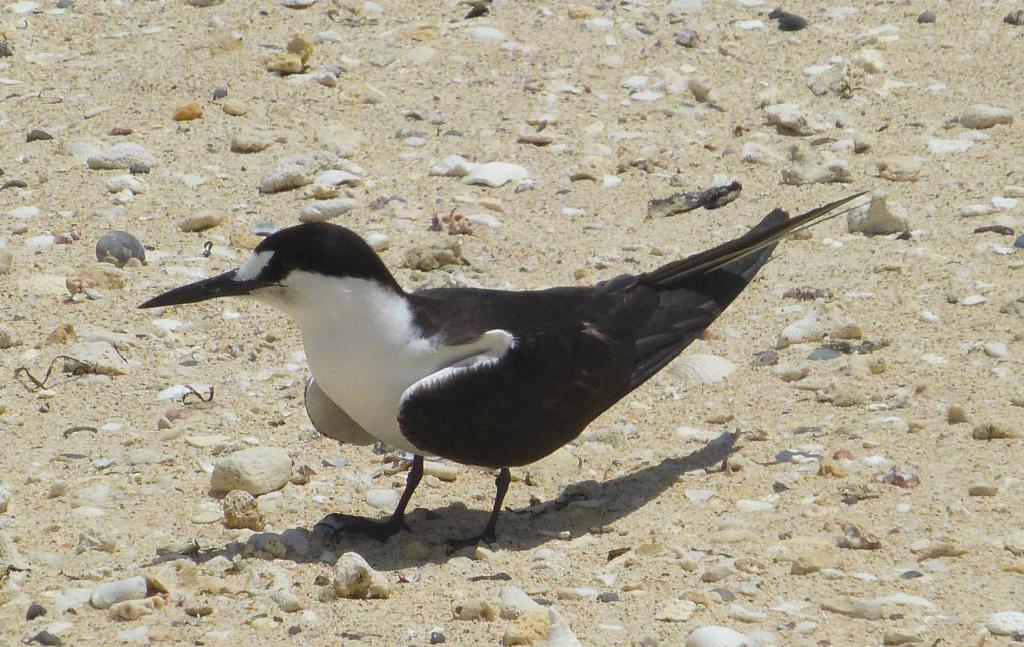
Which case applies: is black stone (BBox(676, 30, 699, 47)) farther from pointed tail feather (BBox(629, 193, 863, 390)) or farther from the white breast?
the white breast

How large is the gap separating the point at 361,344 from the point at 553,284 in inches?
70.7

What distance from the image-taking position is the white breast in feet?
14.3

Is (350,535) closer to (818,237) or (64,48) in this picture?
(818,237)

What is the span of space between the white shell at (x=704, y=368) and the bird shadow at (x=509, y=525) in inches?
17.1

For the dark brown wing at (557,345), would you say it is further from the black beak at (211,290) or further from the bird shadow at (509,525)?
the black beak at (211,290)

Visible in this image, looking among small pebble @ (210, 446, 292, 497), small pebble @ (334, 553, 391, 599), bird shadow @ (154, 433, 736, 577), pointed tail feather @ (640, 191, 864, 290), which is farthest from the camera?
pointed tail feather @ (640, 191, 864, 290)

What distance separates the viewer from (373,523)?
4.51 m

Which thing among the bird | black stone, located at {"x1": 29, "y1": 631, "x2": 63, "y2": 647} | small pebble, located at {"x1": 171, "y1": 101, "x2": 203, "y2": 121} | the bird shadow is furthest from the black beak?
small pebble, located at {"x1": 171, "y1": 101, "x2": 203, "y2": 121}

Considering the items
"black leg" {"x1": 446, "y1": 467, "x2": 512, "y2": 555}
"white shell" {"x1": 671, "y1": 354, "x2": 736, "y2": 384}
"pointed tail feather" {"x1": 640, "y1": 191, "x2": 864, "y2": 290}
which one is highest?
"pointed tail feather" {"x1": 640, "y1": 191, "x2": 864, "y2": 290}

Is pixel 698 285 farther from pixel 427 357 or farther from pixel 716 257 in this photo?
pixel 427 357

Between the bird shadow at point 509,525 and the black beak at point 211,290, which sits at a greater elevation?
the black beak at point 211,290

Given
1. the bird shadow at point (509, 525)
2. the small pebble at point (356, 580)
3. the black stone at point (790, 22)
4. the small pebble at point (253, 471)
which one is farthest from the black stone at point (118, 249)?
the black stone at point (790, 22)

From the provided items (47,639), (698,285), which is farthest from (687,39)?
(47,639)

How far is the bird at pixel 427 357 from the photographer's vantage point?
4.32 metres
